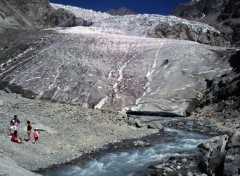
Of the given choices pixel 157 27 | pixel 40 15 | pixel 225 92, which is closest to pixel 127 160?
pixel 225 92

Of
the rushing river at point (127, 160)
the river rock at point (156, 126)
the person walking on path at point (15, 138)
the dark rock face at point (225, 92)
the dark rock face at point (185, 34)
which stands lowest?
the rushing river at point (127, 160)

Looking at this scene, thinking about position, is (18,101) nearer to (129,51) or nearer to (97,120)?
(97,120)

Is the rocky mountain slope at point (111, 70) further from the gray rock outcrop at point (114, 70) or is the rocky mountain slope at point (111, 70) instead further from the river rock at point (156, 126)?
the river rock at point (156, 126)

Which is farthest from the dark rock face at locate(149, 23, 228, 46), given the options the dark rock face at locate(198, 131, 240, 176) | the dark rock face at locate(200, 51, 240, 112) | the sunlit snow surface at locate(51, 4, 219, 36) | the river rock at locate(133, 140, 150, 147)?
the dark rock face at locate(198, 131, 240, 176)

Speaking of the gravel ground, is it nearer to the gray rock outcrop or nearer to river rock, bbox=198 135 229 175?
river rock, bbox=198 135 229 175

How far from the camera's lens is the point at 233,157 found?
1591 cm

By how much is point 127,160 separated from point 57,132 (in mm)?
5012

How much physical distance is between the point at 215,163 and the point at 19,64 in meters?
32.9

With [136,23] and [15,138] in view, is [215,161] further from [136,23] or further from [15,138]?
[136,23]

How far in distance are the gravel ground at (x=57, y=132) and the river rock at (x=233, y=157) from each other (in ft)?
26.7

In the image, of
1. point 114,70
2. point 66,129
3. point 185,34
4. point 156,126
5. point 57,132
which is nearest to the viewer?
point 57,132

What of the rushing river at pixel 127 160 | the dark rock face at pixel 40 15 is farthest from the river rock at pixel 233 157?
the dark rock face at pixel 40 15

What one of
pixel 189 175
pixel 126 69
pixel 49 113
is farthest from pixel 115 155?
pixel 126 69

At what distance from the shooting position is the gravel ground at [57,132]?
67.1 feet
